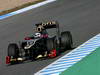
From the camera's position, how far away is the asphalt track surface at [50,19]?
12648 millimetres

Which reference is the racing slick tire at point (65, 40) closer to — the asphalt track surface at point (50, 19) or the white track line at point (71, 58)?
the white track line at point (71, 58)

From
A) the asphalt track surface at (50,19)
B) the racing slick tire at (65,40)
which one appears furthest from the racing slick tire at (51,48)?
the racing slick tire at (65,40)

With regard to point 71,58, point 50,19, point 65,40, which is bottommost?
point 71,58

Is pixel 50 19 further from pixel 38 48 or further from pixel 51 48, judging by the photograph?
pixel 51 48

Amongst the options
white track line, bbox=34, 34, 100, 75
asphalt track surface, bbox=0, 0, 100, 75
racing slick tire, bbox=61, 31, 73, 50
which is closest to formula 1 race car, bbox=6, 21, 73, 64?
racing slick tire, bbox=61, 31, 73, 50

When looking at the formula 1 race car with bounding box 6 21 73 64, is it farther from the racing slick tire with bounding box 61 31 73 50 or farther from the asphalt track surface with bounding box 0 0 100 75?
the asphalt track surface with bounding box 0 0 100 75

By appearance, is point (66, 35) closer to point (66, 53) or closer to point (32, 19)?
point (66, 53)

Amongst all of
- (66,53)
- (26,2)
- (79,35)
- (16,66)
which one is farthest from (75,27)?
(26,2)

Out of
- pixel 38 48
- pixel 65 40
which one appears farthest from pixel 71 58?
pixel 38 48

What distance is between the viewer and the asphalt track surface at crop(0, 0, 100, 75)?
12.6 m

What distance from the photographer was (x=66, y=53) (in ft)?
44.3

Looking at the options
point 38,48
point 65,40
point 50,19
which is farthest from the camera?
point 50,19

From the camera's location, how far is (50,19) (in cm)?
2092

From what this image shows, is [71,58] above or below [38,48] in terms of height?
below
